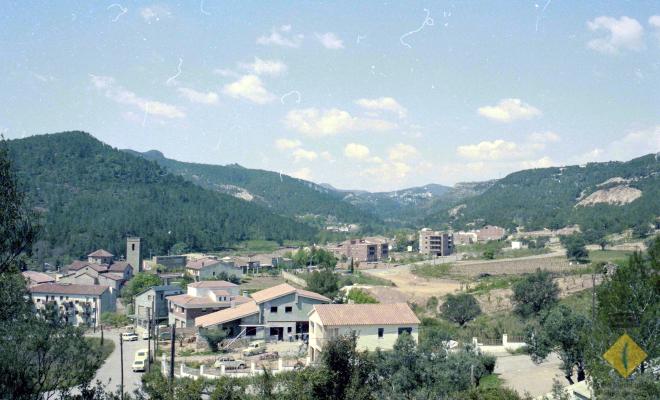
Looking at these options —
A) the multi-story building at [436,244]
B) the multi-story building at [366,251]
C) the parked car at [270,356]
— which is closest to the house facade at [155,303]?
the parked car at [270,356]

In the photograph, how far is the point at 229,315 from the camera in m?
36.3

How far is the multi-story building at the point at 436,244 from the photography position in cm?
10269

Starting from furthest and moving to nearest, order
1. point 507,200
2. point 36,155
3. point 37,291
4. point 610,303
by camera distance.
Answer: point 507,200
point 36,155
point 37,291
point 610,303

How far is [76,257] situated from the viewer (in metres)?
85.6

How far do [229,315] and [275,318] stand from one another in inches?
126

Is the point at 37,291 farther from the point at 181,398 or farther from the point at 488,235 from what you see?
the point at 488,235

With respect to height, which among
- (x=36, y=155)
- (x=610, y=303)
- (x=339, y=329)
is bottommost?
(x=339, y=329)

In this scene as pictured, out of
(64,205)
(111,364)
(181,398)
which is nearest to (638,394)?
(181,398)

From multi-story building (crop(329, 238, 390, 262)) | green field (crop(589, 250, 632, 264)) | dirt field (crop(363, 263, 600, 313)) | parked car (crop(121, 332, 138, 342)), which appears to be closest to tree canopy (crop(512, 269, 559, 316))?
dirt field (crop(363, 263, 600, 313))

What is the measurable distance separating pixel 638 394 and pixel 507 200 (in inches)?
7043

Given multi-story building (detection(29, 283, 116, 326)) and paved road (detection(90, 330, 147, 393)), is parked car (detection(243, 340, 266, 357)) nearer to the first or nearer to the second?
paved road (detection(90, 330, 147, 393))

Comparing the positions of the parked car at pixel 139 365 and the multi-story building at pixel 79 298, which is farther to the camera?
the multi-story building at pixel 79 298

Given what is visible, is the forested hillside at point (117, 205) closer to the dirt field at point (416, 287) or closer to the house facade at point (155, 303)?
the house facade at point (155, 303)

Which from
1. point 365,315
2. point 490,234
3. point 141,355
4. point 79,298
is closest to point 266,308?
point 141,355
